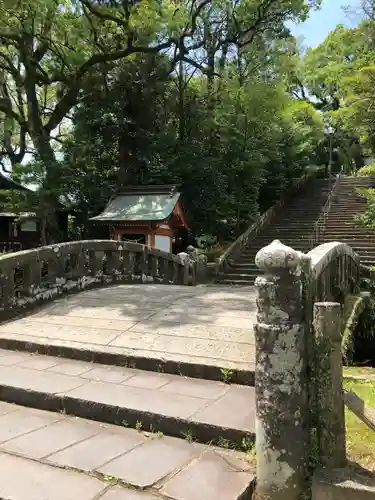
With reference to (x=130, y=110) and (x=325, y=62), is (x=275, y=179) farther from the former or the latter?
(x=325, y=62)

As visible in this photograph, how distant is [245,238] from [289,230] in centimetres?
302

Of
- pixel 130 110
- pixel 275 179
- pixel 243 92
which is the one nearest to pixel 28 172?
pixel 130 110

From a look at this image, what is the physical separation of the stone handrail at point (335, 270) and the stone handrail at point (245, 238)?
496 cm

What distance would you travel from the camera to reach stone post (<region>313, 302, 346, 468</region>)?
2.64m

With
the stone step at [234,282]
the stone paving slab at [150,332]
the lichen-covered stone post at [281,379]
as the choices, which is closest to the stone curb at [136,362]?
the stone paving slab at [150,332]

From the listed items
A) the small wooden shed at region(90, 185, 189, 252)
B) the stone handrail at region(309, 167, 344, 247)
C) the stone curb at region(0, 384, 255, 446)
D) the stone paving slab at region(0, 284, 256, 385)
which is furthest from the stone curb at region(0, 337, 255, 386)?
the stone handrail at region(309, 167, 344, 247)

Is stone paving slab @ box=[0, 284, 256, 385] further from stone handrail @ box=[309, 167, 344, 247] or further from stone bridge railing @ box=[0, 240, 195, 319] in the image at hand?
stone handrail @ box=[309, 167, 344, 247]

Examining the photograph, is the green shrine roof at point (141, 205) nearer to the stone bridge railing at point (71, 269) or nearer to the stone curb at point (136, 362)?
the stone bridge railing at point (71, 269)

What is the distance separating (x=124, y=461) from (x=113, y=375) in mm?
1429

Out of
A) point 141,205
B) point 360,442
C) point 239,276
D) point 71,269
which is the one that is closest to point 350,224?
point 239,276

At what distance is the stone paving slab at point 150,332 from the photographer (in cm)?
442

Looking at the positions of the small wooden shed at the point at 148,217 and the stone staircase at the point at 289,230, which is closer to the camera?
the small wooden shed at the point at 148,217

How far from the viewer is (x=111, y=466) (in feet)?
9.59

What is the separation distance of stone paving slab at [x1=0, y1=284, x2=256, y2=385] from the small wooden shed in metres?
7.44
